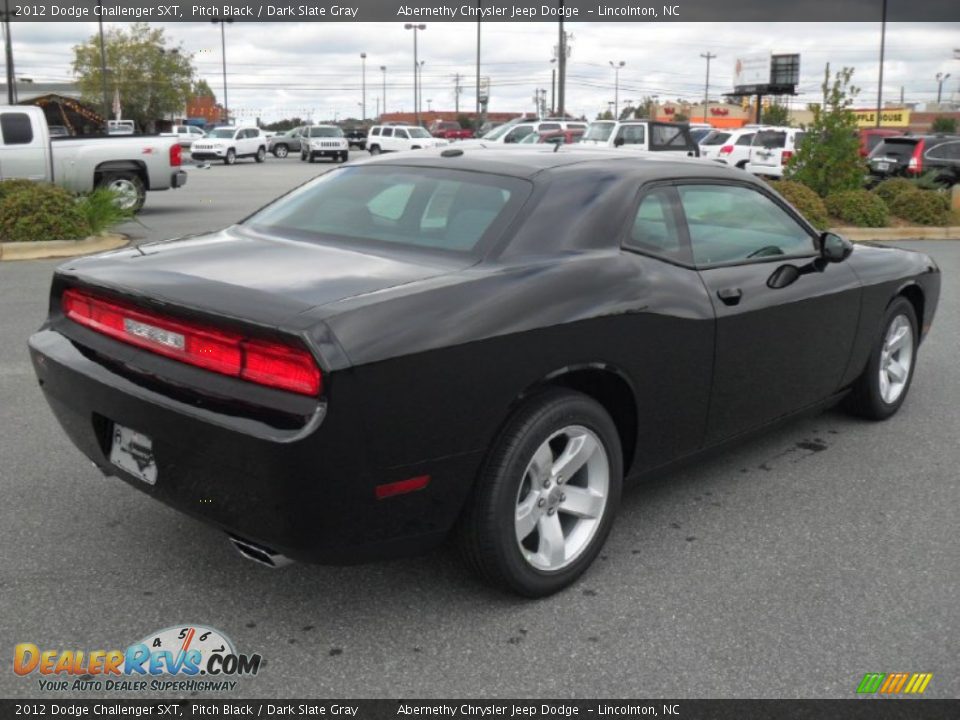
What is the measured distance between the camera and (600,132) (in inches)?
1042

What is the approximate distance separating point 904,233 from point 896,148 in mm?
8041

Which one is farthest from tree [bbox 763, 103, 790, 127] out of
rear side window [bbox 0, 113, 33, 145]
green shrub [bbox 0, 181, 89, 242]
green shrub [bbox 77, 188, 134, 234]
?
green shrub [bbox 0, 181, 89, 242]

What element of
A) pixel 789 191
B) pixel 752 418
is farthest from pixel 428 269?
pixel 789 191

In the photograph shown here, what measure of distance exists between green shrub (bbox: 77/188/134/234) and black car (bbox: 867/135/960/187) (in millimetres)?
16521

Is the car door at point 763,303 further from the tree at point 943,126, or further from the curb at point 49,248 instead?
the tree at point 943,126

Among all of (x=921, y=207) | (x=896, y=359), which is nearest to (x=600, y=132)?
(x=921, y=207)

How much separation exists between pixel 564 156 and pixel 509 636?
206 centimetres

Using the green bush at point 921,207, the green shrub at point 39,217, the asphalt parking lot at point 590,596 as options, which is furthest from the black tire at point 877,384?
the green bush at point 921,207

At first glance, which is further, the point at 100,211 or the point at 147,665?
the point at 100,211

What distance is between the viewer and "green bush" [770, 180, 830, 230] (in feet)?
48.5

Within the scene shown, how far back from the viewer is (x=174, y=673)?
2951mm

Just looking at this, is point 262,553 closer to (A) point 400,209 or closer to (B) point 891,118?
(A) point 400,209

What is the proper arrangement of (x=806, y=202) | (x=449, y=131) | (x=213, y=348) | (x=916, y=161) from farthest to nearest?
1. (x=449, y=131)
2. (x=916, y=161)
3. (x=806, y=202)
4. (x=213, y=348)
